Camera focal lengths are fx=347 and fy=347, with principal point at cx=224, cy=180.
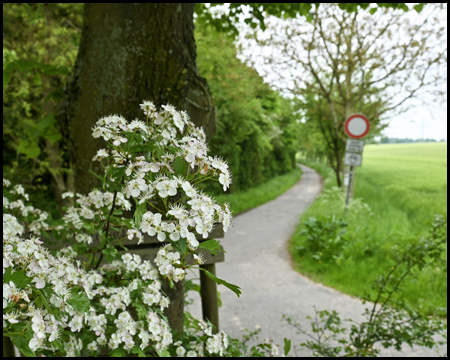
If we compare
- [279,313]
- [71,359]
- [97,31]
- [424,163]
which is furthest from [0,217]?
[424,163]

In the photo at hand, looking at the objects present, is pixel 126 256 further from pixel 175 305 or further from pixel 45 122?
pixel 45 122

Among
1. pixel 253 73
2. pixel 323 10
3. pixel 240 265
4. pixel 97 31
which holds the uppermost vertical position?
pixel 323 10

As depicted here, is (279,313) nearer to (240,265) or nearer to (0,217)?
(240,265)

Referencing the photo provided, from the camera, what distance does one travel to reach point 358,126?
7.90 metres

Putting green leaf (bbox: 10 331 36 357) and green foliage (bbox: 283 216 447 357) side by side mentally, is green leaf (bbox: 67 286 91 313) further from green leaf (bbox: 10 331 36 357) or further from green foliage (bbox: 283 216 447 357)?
green foliage (bbox: 283 216 447 357)

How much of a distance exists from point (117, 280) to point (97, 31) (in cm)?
170

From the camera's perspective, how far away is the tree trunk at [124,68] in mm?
2318

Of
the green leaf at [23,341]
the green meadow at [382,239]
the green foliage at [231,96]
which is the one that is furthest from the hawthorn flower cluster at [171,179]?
the green foliage at [231,96]

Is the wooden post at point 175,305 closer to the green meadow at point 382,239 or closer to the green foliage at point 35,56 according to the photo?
the green meadow at point 382,239

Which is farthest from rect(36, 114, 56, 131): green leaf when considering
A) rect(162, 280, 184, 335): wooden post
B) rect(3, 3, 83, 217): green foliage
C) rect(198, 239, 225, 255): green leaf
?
rect(3, 3, 83, 217): green foliage

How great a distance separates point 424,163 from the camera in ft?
73.2

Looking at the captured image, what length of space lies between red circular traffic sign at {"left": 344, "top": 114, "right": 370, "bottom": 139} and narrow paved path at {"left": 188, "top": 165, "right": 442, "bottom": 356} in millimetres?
2954

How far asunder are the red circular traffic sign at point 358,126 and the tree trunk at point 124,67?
248 inches

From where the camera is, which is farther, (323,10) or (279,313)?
(323,10)
